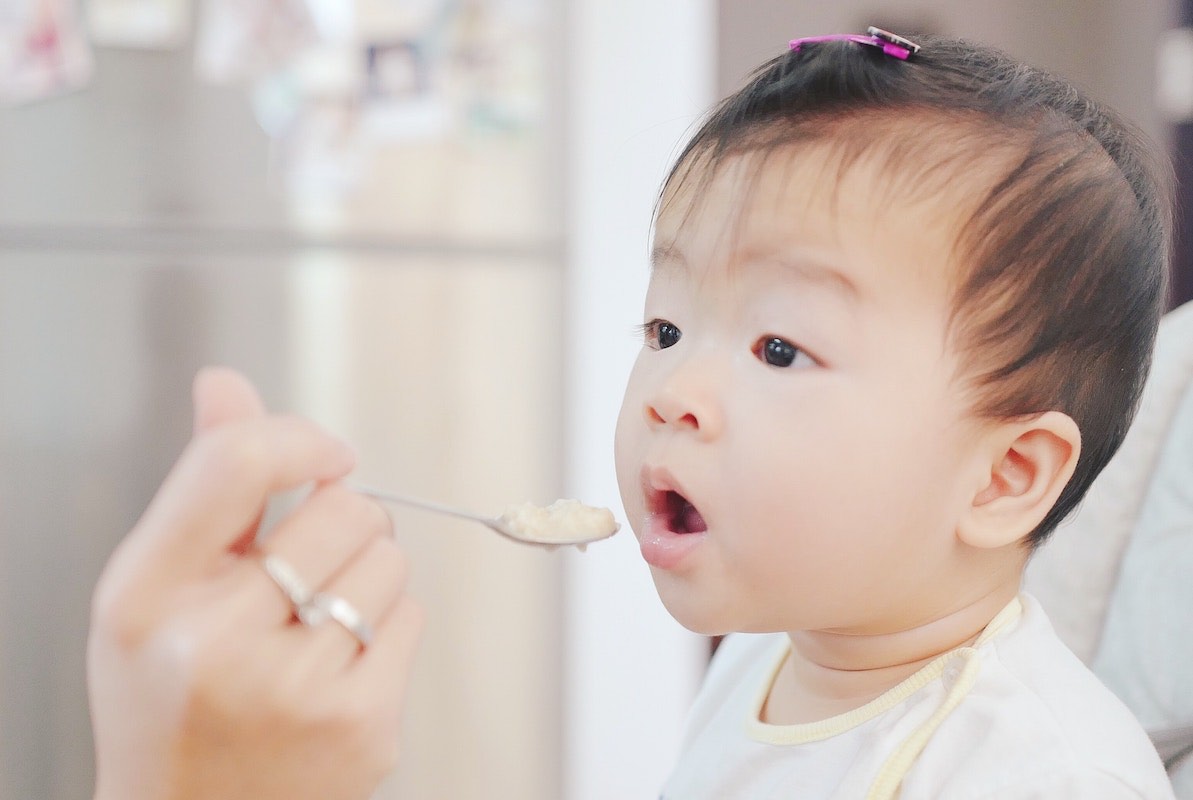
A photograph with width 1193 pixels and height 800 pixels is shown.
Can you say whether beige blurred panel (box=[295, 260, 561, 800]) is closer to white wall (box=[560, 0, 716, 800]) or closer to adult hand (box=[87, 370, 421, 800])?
white wall (box=[560, 0, 716, 800])

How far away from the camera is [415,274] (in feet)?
6.99

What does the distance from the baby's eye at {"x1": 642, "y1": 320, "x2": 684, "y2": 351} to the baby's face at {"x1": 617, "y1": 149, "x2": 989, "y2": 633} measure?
0.06m

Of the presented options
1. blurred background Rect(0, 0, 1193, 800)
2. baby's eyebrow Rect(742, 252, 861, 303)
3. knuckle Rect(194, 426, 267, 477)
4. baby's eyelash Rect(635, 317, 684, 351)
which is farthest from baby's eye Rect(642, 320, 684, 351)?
blurred background Rect(0, 0, 1193, 800)

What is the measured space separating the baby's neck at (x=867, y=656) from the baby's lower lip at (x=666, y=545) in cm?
16

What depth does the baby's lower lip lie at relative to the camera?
735 millimetres

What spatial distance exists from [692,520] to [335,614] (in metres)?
0.27

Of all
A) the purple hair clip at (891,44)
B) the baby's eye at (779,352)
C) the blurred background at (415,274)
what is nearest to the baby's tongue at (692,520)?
the baby's eye at (779,352)

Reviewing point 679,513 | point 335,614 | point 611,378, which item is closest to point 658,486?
point 679,513

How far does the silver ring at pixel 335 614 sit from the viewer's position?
60cm

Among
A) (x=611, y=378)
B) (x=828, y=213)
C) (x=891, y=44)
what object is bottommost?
(x=611, y=378)

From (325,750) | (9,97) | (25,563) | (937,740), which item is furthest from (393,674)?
(9,97)

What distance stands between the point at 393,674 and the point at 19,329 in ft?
4.76

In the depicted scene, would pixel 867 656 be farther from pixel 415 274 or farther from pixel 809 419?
pixel 415 274

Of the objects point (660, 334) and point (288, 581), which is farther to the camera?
point (660, 334)
